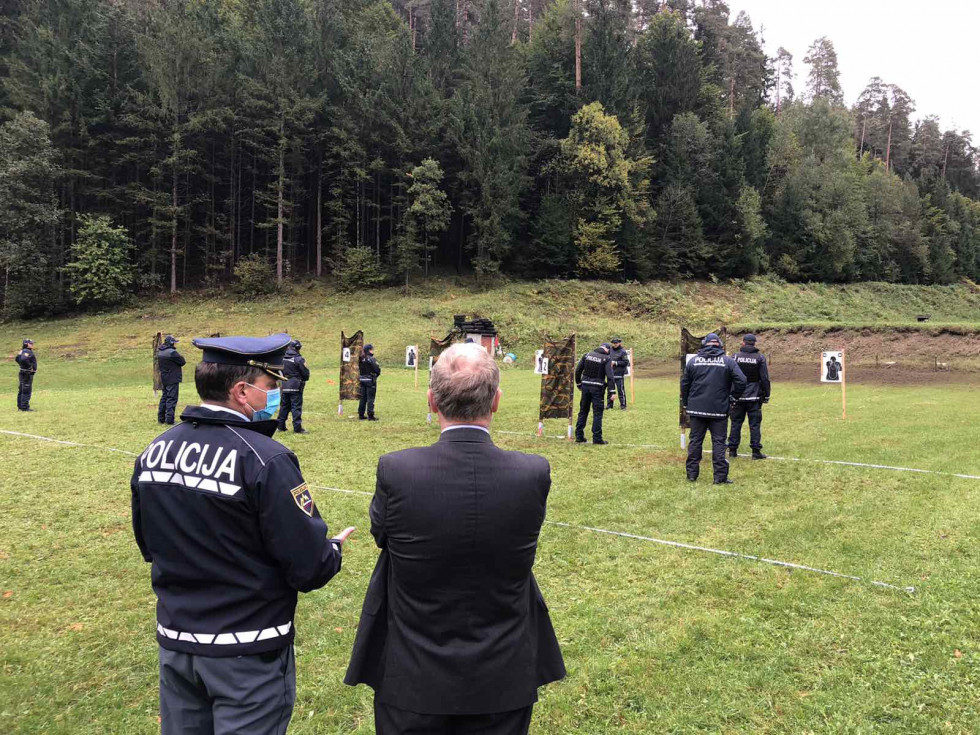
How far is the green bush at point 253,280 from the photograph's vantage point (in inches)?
1661

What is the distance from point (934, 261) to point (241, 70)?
6972 cm

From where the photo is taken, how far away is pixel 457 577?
205cm

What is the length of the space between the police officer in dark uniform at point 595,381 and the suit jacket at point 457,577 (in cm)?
1029

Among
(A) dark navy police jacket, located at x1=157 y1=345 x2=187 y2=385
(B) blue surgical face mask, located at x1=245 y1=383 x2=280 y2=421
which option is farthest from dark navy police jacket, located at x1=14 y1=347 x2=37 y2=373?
(B) blue surgical face mask, located at x1=245 y1=383 x2=280 y2=421

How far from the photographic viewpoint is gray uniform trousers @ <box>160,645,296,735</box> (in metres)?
2.16

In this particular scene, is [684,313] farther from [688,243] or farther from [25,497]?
[25,497]

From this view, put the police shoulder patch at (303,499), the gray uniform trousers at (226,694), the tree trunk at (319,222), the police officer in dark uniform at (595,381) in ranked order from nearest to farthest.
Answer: the gray uniform trousers at (226,694), the police shoulder patch at (303,499), the police officer in dark uniform at (595,381), the tree trunk at (319,222)

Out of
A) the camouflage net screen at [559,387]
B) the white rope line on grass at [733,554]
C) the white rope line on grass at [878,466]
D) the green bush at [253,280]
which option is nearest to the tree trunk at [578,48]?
the green bush at [253,280]

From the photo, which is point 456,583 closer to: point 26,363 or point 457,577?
point 457,577

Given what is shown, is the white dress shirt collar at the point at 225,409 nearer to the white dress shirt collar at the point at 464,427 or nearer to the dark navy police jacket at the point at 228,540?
the dark navy police jacket at the point at 228,540

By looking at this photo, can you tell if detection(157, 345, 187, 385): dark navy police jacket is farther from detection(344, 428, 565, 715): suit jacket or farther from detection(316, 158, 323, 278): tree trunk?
detection(316, 158, 323, 278): tree trunk

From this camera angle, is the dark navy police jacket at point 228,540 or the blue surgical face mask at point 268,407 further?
the blue surgical face mask at point 268,407

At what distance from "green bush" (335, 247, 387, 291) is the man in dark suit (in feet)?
138

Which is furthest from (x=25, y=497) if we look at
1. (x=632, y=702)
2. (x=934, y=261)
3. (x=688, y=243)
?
(x=934, y=261)
